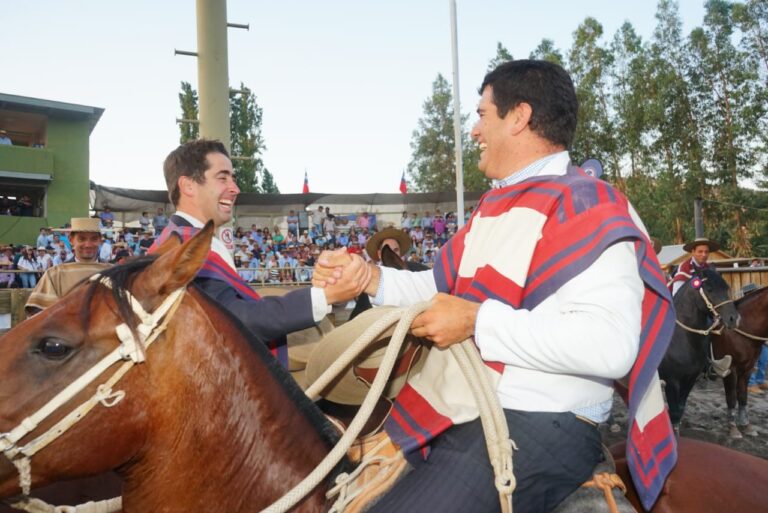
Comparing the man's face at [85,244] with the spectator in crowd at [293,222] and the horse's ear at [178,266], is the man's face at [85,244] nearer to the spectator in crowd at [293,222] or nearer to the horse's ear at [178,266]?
the horse's ear at [178,266]

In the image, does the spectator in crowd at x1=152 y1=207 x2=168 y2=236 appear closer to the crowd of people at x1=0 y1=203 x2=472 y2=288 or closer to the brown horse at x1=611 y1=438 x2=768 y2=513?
the crowd of people at x1=0 y1=203 x2=472 y2=288

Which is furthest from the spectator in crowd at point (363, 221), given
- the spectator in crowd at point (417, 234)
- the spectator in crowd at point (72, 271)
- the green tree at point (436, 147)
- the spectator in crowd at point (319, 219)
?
the green tree at point (436, 147)

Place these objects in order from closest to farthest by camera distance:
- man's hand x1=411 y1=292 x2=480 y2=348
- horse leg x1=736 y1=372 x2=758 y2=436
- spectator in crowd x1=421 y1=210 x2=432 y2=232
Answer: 1. man's hand x1=411 y1=292 x2=480 y2=348
2. horse leg x1=736 y1=372 x2=758 y2=436
3. spectator in crowd x1=421 y1=210 x2=432 y2=232

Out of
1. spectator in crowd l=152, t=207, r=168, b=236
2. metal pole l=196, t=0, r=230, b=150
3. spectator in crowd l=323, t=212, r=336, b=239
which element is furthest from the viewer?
spectator in crowd l=323, t=212, r=336, b=239

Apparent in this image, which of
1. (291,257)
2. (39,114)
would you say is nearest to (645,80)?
(291,257)

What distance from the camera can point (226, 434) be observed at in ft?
5.20

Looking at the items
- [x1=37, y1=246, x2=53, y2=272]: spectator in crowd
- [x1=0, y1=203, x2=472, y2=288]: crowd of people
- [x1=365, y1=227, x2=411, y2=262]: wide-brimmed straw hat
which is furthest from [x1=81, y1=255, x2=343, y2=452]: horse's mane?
[x1=37, y1=246, x2=53, y2=272]: spectator in crowd

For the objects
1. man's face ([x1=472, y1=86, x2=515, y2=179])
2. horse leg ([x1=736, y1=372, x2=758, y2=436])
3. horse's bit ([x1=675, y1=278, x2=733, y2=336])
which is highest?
man's face ([x1=472, y1=86, x2=515, y2=179])

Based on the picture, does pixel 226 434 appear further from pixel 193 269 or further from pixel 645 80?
pixel 645 80

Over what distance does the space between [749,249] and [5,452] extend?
119ft

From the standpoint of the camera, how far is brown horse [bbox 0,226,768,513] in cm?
138

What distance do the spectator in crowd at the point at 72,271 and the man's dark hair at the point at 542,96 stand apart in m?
3.07

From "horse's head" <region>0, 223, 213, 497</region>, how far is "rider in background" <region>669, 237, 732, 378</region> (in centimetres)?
856

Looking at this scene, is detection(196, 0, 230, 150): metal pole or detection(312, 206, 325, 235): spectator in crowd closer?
detection(196, 0, 230, 150): metal pole
